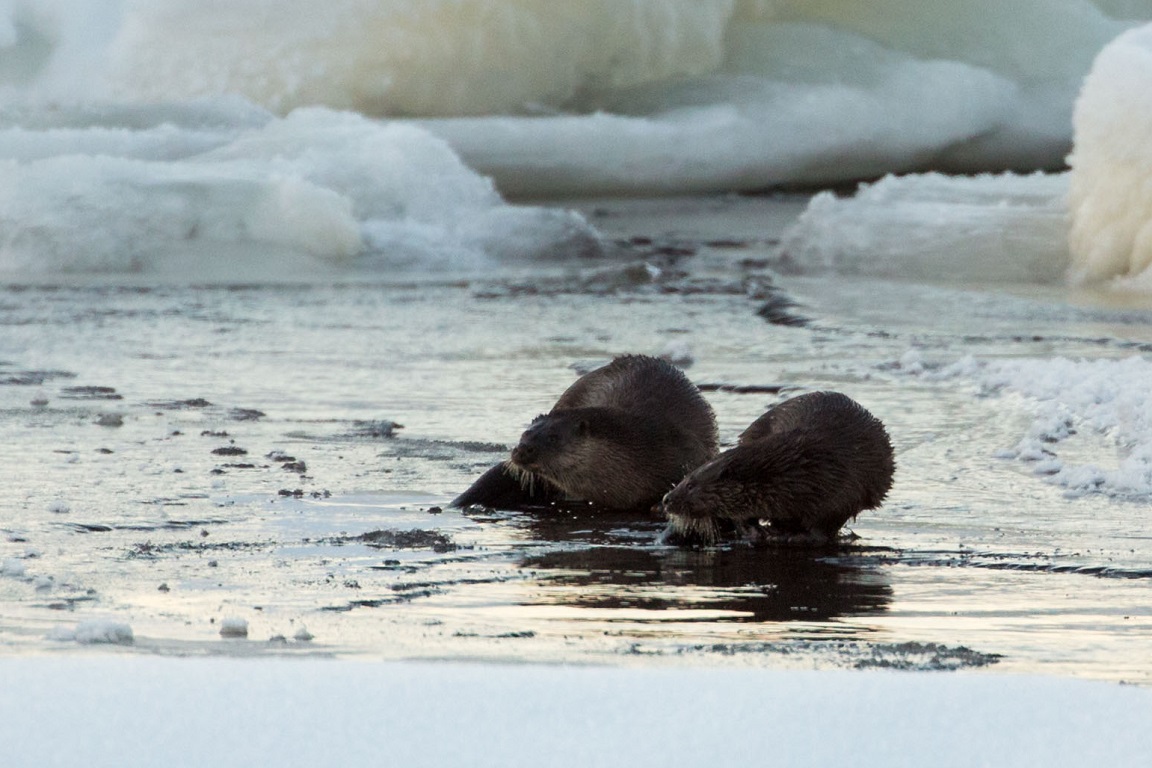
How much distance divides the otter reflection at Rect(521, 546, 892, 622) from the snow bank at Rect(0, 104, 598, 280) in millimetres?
8833

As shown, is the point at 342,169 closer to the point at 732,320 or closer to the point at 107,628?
the point at 732,320

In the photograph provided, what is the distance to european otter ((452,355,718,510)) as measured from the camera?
5695 mm

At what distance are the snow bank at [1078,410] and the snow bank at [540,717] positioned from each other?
2.54 metres

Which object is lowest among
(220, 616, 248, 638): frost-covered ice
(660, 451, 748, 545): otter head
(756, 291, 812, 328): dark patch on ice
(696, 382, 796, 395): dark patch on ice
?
(220, 616, 248, 638): frost-covered ice

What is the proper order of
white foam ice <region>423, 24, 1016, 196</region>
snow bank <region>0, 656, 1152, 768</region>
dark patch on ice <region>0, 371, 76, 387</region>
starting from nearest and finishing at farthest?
snow bank <region>0, 656, 1152, 768</region> < dark patch on ice <region>0, 371, 76, 387</region> < white foam ice <region>423, 24, 1016, 196</region>

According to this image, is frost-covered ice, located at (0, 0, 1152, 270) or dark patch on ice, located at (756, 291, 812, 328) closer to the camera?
dark patch on ice, located at (756, 291, 812, 328)

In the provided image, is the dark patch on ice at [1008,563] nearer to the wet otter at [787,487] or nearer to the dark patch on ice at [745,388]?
the wet otter at [787,487]

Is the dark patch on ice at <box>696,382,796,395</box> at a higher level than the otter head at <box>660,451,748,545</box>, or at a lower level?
higher

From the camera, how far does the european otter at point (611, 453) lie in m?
5.70

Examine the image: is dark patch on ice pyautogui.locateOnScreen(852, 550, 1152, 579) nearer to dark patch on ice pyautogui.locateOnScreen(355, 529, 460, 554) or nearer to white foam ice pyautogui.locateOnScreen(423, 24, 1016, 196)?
dark patch on ice pyautogui.locateOnScreen(355, 529, 460, 554)

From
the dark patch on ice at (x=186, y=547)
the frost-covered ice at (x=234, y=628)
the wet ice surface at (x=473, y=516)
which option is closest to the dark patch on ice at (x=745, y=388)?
the wet ice surface at (x=473, y=516)

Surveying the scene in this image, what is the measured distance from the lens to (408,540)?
→ 5000 millimetres

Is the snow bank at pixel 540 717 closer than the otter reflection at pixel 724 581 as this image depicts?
Yes

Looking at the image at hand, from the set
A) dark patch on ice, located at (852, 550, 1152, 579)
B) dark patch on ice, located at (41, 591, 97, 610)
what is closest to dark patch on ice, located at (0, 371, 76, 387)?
dark patch on ice, located at (41, 591, 97, 610)
